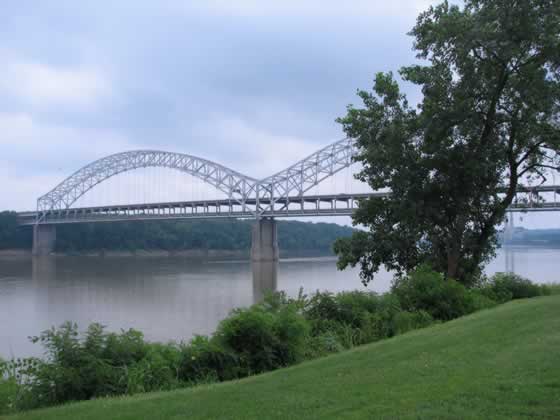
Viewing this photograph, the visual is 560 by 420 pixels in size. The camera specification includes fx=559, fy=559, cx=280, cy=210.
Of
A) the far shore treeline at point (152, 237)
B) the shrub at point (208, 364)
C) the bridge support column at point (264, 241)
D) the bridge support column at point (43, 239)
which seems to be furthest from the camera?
the far shore treeline at point (152, 237)

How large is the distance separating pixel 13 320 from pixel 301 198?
59100 millimetres

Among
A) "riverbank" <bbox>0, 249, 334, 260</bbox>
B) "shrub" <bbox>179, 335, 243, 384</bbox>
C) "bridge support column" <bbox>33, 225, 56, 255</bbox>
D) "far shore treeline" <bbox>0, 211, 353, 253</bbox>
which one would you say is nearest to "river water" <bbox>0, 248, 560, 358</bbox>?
"shrub" <bbox>179, 335, 243, 384</bbox>

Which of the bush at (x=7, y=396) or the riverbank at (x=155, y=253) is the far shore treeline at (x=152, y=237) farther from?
the bush at (x=7, y=396)

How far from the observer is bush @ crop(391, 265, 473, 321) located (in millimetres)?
11023

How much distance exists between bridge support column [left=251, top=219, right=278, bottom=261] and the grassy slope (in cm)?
5799

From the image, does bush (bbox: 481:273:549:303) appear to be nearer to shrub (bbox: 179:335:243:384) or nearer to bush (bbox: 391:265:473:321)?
bush (bbox: 391:265:473:321)

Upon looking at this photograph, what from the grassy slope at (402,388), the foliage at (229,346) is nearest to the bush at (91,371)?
the foliage at (229,346)

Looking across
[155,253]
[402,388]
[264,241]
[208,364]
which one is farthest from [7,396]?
[155,253]

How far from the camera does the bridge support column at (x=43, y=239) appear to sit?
302ft

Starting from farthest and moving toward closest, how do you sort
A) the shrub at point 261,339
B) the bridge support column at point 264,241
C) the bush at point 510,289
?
the bridge support column at point 264,241 < the bush at point 510,289 < the shrub at point 261,339

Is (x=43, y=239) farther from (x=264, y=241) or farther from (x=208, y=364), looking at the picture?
(x=208, y=364)

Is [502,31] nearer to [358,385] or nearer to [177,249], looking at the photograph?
[358,385]

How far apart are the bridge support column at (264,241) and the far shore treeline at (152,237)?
59.4ft

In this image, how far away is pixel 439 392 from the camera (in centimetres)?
479
